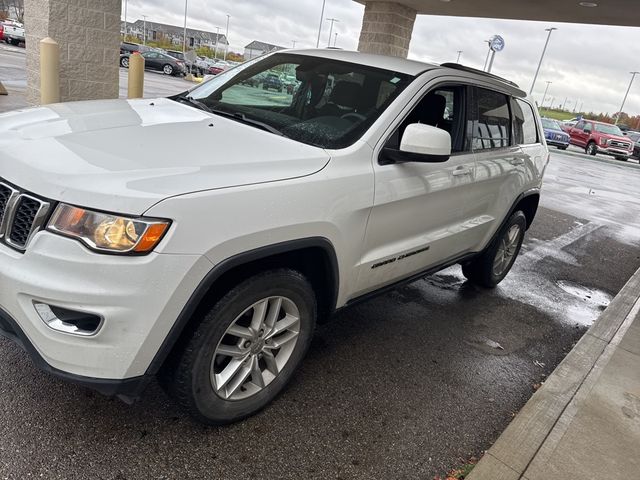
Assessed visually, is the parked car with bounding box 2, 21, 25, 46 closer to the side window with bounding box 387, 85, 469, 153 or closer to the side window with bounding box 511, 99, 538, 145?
the side window with bounding box 511, 99, 538, 145

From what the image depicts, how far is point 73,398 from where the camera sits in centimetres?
267

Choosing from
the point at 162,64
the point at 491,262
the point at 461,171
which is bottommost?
the point at 162,64

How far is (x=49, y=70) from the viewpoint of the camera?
282 inches

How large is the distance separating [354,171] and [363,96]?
77 centimetres

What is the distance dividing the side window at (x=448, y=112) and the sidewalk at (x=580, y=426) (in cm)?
174

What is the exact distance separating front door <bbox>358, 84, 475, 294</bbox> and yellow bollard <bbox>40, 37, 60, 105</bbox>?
19.2ft

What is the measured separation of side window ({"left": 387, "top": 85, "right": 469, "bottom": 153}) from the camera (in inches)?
136

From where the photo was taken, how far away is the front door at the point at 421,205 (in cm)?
300

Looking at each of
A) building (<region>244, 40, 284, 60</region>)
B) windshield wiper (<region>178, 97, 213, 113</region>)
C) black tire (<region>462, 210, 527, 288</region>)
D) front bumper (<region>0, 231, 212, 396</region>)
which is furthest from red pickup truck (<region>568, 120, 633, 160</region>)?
front bumper (<region>0, 231, 212, 396</region>)

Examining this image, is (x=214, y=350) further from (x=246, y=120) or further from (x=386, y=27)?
(x=386, y=27)

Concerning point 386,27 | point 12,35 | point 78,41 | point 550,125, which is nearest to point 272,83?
point 78,41

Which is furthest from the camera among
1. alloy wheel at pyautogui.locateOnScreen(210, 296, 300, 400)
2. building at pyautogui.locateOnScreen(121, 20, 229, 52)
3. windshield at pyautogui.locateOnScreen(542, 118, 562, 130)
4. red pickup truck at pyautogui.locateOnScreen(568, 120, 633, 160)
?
building at pyautogui.locateOnScreen(121, 20, 229, 52)

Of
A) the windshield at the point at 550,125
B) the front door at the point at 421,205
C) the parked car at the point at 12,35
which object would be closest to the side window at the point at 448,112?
the front door at the point at 421,205

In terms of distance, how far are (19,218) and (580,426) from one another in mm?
3022
